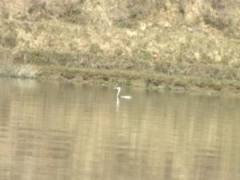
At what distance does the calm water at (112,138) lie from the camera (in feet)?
62.2

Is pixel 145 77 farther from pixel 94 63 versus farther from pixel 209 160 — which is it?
pixel 209 160

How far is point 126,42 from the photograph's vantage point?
70000 millimetres

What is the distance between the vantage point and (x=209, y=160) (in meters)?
22.0

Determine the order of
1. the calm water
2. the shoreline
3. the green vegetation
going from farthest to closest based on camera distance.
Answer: the green vegetation, the shoreline, the calm water

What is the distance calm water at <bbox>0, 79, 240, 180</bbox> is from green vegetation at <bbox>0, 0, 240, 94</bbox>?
52.6 feet

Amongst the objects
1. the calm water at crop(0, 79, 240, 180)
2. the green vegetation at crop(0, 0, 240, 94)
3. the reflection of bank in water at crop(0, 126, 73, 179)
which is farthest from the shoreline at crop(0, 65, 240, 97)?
the reflection of bank in water at crop(0, 126, 73, 179)

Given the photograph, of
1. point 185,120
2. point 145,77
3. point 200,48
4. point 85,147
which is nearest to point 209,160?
point 85,147

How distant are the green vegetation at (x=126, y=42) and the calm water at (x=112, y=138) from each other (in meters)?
16.0

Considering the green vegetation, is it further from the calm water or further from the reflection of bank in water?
the reflection of bank in water

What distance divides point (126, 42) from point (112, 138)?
45.0 meters

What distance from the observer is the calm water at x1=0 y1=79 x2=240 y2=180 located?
1897cm

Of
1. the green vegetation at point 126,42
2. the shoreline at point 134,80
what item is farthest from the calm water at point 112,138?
the green vegetation at point 126,42

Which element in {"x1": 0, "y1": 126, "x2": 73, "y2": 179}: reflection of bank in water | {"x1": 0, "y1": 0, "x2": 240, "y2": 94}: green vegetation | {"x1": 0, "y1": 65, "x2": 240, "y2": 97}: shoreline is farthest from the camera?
{"x1": 0, "y1": 0, "x2": 240, "y2": 94}: green vegetation

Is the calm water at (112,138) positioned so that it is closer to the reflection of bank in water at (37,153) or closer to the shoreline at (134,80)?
the reflection of bank in water at (37,153)
